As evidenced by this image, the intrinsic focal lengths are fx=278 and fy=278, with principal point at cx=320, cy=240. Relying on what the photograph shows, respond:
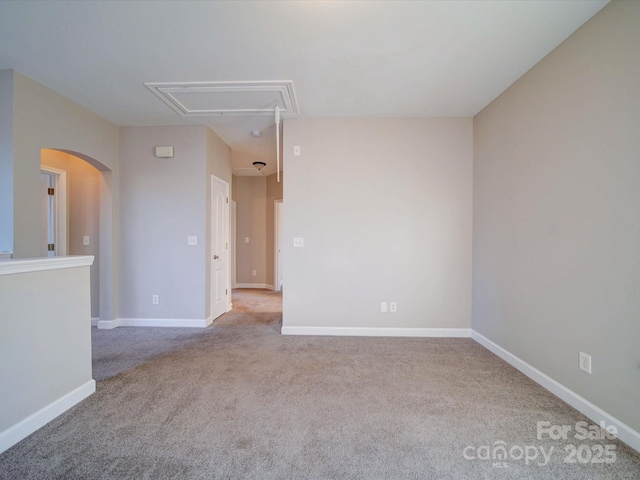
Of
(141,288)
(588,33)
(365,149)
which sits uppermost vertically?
(588,33)

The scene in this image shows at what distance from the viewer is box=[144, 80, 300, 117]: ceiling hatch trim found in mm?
2703

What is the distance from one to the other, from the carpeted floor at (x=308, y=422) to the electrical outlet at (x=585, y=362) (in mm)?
320

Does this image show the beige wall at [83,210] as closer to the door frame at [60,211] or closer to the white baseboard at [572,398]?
the door frame at [60,211]

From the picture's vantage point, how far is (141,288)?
150 inches

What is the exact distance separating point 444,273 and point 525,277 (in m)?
0.99

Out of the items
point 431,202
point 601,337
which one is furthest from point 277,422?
point 431,202

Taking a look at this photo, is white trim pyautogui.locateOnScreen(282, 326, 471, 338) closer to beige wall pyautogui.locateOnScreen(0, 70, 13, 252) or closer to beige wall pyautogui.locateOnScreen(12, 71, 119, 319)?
beige wall pyautogui.locateOnScreen(12, 71, 119, 319)

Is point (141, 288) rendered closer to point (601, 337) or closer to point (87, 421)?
point (87, 421)

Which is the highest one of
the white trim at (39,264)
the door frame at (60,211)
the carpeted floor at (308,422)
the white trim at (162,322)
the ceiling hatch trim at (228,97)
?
the ceiling hatch trim at (228,97)

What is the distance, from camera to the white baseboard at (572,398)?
5.30ft

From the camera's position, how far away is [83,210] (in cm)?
386

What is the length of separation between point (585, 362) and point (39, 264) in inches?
146

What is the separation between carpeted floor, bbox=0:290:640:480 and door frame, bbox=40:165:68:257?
1.90 metres

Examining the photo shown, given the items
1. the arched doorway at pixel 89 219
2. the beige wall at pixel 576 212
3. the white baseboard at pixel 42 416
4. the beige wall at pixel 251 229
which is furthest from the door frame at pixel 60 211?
the beige wall at pixel 576 212
